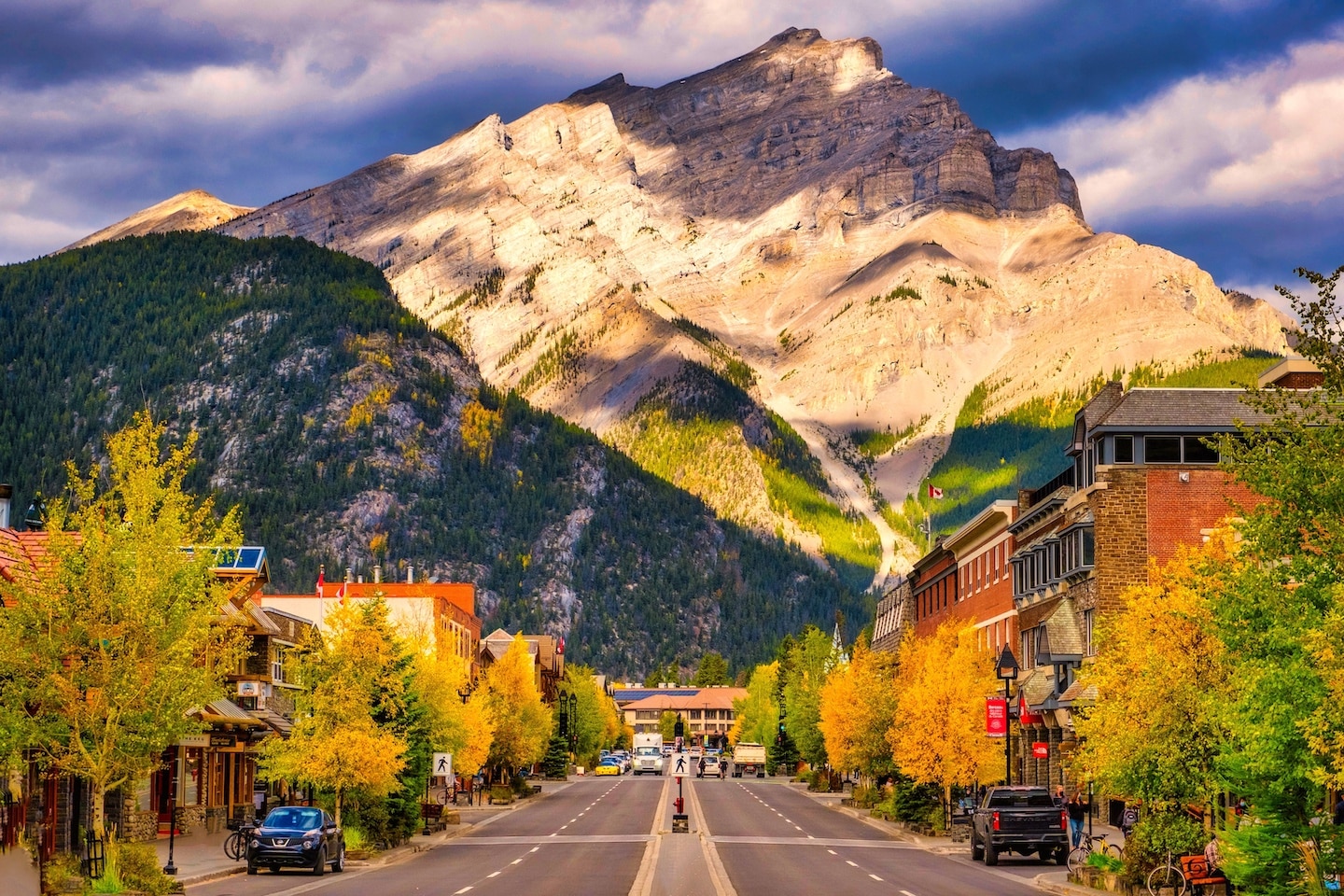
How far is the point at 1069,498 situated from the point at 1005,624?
1483 centimetres

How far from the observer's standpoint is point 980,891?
3769cm

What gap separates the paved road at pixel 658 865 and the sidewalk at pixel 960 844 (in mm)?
615

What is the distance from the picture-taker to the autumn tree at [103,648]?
33.9 meters

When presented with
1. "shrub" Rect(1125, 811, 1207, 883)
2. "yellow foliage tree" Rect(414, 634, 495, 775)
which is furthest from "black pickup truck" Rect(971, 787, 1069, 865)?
"yellow foliage tree" Rect(414, 634, 495, 775)

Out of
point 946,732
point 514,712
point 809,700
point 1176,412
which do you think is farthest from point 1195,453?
point 809,700

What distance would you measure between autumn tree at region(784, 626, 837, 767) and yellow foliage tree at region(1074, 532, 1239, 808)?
74523 mm

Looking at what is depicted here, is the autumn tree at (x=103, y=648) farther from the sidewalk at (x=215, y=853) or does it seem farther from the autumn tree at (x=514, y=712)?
the autumn tree at (x=514, y=712)

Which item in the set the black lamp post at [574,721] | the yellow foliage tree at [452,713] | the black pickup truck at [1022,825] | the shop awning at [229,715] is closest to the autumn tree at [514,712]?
the yellow foliage tree at [452,713]

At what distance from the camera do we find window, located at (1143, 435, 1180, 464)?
65000 millimetres

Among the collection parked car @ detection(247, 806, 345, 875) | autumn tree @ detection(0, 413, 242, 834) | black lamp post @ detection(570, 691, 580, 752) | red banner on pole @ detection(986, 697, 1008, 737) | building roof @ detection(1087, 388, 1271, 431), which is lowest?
black lamp post @ detection(570, 691, 580, 752)

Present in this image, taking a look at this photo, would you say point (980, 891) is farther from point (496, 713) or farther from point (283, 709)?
point (496, 713)

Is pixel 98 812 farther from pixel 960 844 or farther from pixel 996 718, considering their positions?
pixel 960 844

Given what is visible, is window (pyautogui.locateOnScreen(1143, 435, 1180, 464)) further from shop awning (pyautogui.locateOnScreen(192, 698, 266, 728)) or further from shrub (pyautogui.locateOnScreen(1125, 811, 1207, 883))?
shop awning (pyautogui.locateOnScreen(192, 698, 266, 728))

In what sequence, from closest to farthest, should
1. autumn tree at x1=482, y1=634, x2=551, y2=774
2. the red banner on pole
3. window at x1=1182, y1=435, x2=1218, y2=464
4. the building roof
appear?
the red banner on pole → the building roof → window at x1=1182, y1=435, x2=1218, y2=464 → autumn tree at x1=482, y1=634, x2=551, y2=774
